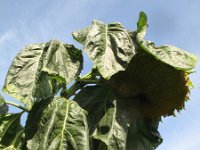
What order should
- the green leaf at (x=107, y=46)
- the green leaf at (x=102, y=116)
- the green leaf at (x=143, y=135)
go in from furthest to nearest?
the green leaf at (x=143, y=135) → the green leaf at (x=102, y=116) → the green leaf at (x=107, y=46)

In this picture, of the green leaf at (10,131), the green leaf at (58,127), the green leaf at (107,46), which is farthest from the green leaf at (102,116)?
the green leaf at (10,131)

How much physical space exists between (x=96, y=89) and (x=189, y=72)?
18.2 inches

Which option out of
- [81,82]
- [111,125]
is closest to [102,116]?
[111,125]

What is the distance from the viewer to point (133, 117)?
91.9 inches

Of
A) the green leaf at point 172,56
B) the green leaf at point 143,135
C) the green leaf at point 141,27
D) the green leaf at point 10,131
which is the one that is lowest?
the green leaf at point 10,131

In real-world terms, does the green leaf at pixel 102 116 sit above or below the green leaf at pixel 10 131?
above

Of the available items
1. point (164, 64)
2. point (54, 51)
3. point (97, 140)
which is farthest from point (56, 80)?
point (164, 64)

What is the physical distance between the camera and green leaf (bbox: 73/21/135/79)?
2041 millimetres

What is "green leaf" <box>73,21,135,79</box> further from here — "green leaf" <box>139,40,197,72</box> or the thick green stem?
the thick green stem

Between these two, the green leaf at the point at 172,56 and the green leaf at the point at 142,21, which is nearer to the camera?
the green leaf at the point at 172,56

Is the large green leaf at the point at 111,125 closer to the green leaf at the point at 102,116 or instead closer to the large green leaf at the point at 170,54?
the green leaf at the point at 102,116

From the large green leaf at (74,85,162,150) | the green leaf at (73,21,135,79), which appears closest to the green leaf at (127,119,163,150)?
the large green leaf at (74,85,162,150)

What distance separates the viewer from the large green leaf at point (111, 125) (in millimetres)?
2160

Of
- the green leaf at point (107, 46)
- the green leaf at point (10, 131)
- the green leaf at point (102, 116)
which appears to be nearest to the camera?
the green leaf at point (107, 46)
